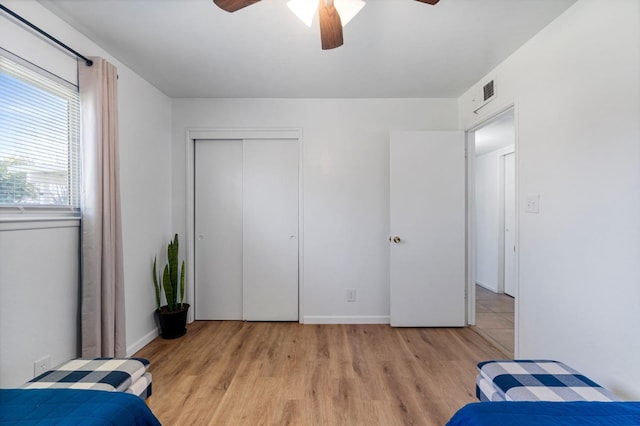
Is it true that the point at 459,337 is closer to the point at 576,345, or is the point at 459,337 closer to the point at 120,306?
the point at 576,345

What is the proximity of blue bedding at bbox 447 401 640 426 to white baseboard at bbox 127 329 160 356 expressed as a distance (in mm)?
2483

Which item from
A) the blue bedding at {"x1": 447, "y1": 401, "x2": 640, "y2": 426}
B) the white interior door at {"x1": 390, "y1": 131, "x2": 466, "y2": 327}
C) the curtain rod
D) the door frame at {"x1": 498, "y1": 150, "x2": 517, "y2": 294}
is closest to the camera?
the blue bedding at {"x1": 447, "y1": 401, "x2": 640, "y2": 426}

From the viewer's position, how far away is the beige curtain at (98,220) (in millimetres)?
1760

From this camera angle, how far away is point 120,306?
1938 millimetres

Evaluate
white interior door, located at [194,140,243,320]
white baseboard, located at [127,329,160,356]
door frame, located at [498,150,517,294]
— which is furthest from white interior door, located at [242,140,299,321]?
door frame, located at [498,150,517,294]

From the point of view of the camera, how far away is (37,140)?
62.1 inches

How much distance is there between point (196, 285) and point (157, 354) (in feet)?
2.63

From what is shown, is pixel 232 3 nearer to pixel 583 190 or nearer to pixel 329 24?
pixel 329 24

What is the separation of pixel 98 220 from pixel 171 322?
124 centimetres

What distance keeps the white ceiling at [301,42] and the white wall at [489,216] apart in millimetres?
2078

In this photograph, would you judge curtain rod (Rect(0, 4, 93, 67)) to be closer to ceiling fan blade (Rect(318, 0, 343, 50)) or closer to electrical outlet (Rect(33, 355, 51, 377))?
ceiling fan blade (Rect(318, 0, 343, 50))

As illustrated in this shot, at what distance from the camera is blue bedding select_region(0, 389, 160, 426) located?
88cm

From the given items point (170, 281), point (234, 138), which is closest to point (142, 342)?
point (170, 281)

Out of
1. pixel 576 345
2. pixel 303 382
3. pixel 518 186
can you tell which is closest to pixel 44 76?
pixel 303 382
